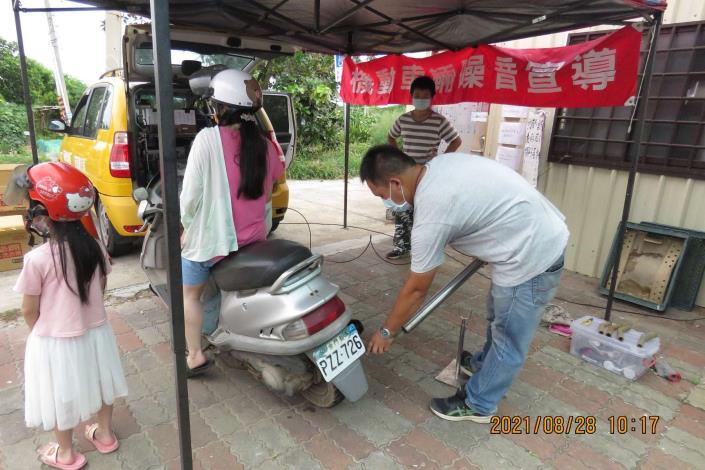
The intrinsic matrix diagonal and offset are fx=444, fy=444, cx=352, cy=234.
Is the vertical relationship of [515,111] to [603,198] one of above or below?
above

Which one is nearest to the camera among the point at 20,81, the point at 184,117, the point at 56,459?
the point at 56,459

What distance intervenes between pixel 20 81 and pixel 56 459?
16909mm

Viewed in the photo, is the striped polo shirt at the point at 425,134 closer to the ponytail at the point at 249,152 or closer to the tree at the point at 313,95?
the ponytail at the point at 249,152

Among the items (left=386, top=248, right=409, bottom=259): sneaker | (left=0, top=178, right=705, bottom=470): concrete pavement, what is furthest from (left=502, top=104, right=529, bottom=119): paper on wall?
(left=0, top=178, right=705, bottom=470): concrete pavement

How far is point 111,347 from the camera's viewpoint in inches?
79.2

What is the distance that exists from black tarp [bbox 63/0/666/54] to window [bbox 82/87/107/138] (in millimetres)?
1162

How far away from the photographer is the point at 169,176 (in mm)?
1496

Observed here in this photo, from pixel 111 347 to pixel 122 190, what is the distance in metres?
2.46

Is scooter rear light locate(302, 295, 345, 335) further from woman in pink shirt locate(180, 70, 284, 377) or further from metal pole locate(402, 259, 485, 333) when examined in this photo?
woman in pink shirt locate(180, 70, 284, 377)

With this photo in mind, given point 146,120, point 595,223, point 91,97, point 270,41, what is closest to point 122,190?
point 146,120

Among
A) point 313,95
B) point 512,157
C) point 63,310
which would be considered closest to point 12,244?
point 63,310

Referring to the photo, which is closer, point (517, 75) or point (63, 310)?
point (63, 310)

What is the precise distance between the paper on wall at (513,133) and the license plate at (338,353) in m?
3.54

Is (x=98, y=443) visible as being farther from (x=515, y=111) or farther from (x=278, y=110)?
(x=278, y=110)
